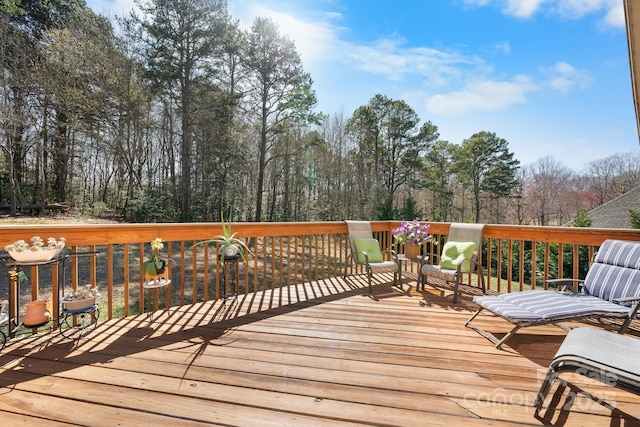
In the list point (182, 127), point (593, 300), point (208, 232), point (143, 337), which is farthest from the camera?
point (182, 127)

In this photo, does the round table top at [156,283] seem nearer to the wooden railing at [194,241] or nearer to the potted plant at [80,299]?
the wooden railing at [194,241]

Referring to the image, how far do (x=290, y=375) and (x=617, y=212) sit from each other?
546 inches

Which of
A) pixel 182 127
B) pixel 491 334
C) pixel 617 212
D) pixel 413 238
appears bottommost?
pixel 491 334

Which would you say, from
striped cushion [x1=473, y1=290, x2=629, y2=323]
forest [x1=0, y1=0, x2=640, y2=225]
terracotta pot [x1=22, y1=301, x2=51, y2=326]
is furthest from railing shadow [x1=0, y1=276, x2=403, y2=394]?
forest [x1=0, y1=0, x2=640, y2=225]

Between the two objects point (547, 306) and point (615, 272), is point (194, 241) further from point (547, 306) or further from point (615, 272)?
point (615, 272)

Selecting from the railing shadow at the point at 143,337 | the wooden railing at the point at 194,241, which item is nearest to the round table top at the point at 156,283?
the wooden railing at the point at 194,241

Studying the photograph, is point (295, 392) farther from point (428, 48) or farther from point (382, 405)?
point (428, 48)

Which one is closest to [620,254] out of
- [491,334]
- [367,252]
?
[491,334]

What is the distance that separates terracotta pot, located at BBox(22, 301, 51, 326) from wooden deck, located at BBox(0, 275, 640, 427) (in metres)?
0.18

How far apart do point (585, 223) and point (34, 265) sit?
39.6ft

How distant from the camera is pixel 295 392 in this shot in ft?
5.33

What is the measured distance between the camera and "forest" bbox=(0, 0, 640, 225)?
9133 millimetres

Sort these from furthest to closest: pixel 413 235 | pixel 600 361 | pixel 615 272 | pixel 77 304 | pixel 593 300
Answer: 1. pixel 413 235
2. pixel 615 272
3. pixel 593 300
4. pixel 77 304
5. pixel 600 361

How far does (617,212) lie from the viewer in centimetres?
1030
